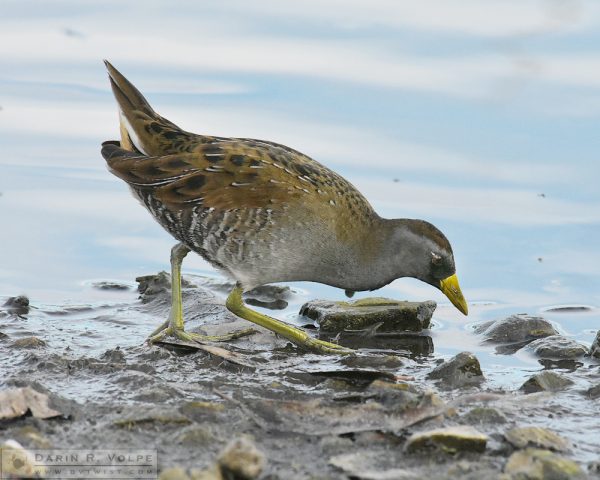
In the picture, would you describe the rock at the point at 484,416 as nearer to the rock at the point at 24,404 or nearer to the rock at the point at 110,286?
the rock at the point at 24,404

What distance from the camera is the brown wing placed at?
704 centimetres

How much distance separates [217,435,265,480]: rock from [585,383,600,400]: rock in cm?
238

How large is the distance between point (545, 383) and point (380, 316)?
5.30 feet

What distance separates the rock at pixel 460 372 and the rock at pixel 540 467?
1.54 meters

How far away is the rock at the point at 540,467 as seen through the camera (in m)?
4.60

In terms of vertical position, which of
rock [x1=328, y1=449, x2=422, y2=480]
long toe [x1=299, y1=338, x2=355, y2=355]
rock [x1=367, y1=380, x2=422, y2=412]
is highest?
rock [x1=367, y1=380, x2=422, y2=412]

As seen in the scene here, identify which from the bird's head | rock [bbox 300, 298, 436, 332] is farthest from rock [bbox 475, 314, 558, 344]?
the bird's head

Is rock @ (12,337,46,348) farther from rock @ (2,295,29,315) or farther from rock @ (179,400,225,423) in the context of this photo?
rock @ (179,400,225,423)

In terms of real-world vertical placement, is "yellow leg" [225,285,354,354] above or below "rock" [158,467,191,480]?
above

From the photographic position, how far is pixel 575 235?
9.23 meters

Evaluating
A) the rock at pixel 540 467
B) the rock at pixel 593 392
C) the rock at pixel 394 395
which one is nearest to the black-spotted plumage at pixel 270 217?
the rock at pixel 593 392

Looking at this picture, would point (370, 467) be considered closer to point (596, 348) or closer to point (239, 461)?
point (239, 461)

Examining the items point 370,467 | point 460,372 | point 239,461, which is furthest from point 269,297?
point 239,461

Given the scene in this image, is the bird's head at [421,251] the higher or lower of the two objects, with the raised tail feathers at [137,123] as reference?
lower
